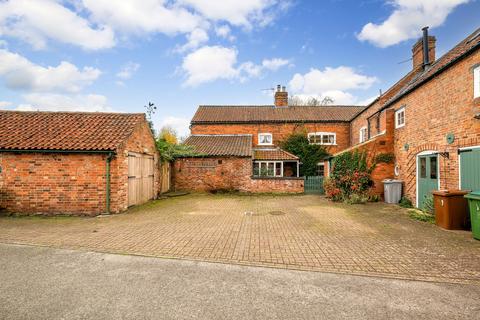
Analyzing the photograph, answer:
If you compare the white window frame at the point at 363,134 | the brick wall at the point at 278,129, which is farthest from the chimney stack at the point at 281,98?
the white window frame at the point at 363,134

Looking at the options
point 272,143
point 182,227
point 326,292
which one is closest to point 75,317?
point 326,292

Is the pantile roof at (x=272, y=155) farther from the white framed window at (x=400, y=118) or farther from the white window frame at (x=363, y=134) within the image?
the white framed window at (x=400, y=118)

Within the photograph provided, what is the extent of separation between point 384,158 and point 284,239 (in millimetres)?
9833

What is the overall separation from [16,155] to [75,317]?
31.3 ft

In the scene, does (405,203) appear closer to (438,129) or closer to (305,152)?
(438,129)

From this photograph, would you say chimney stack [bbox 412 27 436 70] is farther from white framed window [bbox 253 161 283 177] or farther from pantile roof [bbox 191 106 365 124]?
white framed window [bbox 253 161 283 177]

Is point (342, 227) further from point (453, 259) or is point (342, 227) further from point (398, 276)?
point (398, 276)

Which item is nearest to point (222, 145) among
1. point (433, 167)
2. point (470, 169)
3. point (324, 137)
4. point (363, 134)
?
point (324, 137)

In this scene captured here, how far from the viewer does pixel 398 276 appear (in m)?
4.23

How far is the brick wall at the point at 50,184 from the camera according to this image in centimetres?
948

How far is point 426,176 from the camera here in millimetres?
10070

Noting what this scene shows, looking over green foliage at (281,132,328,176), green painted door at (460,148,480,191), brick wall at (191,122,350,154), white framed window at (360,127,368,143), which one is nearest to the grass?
green painted door at (460,148,480,191)

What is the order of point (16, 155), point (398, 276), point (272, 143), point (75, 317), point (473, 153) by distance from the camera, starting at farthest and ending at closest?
point (272, 143), point (16, 155), point (473, 153), point (398, 276), point (75, 317)

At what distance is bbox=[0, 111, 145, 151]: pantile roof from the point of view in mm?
9672
